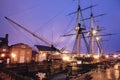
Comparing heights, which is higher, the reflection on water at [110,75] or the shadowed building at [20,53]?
the shadowed building at [20,53]

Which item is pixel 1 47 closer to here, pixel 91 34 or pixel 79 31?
pixel 79 31

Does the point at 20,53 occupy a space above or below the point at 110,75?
above

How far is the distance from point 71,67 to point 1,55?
21958 mm

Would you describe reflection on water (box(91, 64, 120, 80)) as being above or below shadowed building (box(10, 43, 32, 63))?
below

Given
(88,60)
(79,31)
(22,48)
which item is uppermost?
(79,31)

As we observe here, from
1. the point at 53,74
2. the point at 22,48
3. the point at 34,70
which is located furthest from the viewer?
the point at 22,48

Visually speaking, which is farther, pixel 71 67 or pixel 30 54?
pixel 30 54

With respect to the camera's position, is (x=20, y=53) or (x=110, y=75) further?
(x=20, y=53)

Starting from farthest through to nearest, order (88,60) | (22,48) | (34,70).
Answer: (22,48), (88,60), (34,70)

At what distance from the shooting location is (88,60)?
37750 mm

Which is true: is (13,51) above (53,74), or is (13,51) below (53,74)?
above

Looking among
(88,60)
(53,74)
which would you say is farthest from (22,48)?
(88,60)

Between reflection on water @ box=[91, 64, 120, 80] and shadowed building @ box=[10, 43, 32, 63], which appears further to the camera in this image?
shadowed building @ box=[10, 43, 32, 63]

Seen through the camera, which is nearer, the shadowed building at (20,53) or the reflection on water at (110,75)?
the reflection on water at (110,75)
